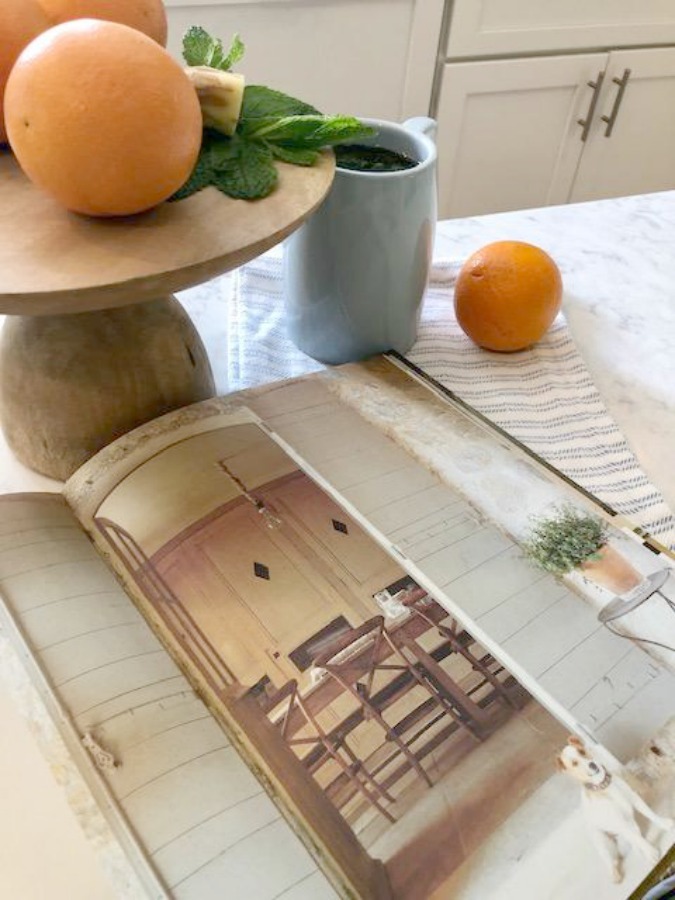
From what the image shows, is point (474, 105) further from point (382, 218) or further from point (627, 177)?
point (382, 218)

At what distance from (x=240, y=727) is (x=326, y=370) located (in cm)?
26

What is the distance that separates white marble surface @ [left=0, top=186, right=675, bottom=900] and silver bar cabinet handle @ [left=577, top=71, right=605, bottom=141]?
2.41 feet

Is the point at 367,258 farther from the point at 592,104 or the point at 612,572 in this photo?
the point at 592,104

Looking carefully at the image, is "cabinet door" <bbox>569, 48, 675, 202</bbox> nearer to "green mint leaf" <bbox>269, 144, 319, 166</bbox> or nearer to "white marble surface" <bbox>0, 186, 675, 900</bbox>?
"white marble surface" <bbox>0, 186, 675, 900</bbox>

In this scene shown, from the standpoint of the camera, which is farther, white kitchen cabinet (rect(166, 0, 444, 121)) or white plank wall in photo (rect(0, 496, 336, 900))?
white kitchen cabinet (rect(166, 0, 444, 121))

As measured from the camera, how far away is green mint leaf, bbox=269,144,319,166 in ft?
1.38

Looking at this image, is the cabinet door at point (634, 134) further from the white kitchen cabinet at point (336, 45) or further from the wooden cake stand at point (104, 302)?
the wooden cake stand at point (104, 302)

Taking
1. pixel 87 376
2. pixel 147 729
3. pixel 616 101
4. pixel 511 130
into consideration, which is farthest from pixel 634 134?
pixel 147 729

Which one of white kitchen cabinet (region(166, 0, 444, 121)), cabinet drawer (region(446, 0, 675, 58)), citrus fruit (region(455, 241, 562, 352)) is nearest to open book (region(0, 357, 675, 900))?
citrus fruit (region(455, 241, 562, 352))

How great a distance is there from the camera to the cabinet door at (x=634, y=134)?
Result: 142 cm

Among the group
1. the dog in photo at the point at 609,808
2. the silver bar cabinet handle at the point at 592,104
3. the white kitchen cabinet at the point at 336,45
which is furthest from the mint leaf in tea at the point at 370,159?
the silver bar cabinet handle at the point at 592,104

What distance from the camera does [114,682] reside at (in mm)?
350

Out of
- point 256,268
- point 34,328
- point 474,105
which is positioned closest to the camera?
point 34,328

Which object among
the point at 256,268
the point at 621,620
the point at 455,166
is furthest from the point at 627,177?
the point at 621,620
